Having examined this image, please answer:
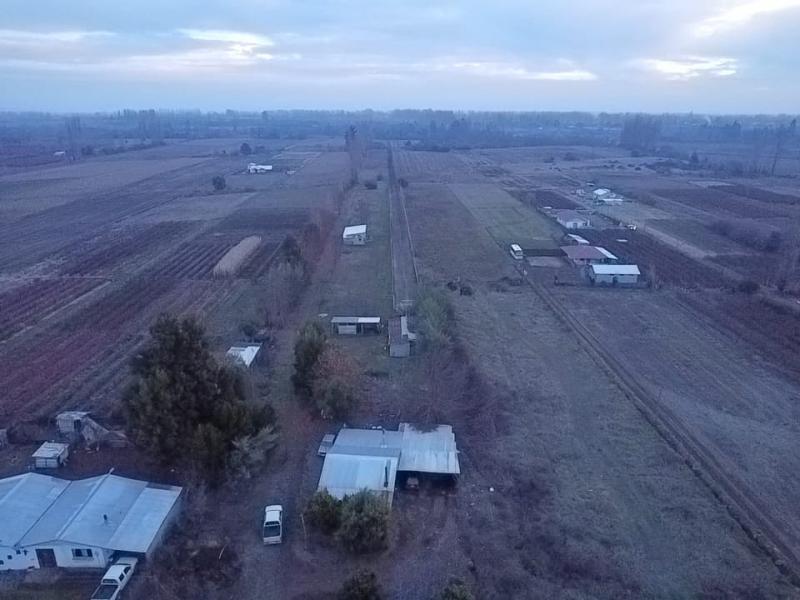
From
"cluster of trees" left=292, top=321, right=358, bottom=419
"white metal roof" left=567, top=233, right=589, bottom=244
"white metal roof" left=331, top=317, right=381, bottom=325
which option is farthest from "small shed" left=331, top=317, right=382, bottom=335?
"white metal roof" left=567, top=233, right=589, bottom=244

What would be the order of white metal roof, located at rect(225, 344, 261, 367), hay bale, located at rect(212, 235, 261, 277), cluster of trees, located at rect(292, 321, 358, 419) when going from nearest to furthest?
cluster of trees, located at rect(292, 321, 358, 419), white metal roof, located at rect(225, 344, 261, 367), hay bale, located at rect(212, 235, 261, 277)

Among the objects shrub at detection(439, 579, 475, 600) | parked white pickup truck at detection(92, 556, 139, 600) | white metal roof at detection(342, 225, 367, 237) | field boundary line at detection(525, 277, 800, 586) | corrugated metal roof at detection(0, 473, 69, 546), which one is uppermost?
white metal roof at detection(342, 225, 367, 237)

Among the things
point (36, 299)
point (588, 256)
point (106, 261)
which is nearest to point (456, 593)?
point (36, 299)

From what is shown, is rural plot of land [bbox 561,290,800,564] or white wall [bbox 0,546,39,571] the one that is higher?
rural plot of land [bbox 561,290,800,564]

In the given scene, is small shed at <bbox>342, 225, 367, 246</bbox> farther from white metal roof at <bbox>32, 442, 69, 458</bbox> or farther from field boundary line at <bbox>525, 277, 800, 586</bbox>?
white metal roof at <bbox>32, 442, 69, 458</bbox>

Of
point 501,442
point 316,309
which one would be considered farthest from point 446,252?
point 501,442
